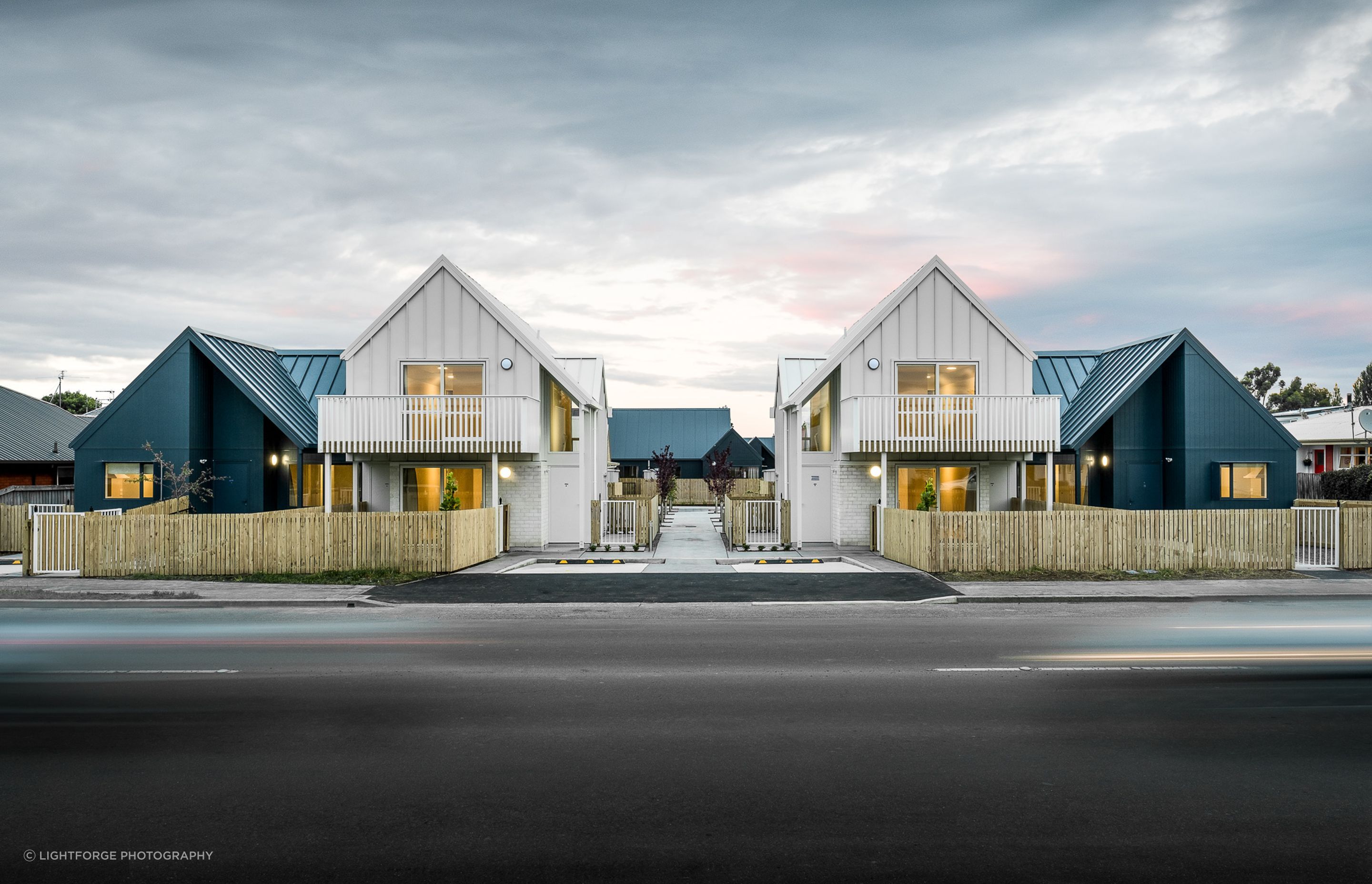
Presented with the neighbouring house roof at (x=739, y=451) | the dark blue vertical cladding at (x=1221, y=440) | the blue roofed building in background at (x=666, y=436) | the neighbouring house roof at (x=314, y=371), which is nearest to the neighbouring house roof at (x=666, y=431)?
the blue roofed building in background at (x=666, y=436)

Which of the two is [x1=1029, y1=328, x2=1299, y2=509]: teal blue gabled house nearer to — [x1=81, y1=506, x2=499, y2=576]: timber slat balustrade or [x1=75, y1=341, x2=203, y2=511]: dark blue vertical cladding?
[x1=81, y1=506, x2=499, y2=576]: timber slat balustrade

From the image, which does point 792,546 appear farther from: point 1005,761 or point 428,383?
point 1005,761

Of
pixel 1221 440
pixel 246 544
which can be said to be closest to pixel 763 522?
pixel 246 544

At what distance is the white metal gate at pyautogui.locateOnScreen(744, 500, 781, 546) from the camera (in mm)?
23656

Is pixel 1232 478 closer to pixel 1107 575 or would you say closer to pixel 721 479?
pixel 1107 575

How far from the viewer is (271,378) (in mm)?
29312

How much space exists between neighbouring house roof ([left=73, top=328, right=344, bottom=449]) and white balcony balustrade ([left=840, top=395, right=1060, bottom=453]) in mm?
19095

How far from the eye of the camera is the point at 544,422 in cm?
2498

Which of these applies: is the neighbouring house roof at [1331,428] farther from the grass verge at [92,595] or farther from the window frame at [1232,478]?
the grass verge at [92,595]

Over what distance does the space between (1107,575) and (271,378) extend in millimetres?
27991

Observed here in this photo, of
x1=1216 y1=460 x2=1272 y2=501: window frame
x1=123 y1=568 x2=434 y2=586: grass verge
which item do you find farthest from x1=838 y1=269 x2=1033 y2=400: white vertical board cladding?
x1=123 y1=568 x2=434 y2=586: grass verge

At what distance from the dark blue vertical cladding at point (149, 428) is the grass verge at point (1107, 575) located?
81.0 ft

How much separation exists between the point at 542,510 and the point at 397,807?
18.5 m

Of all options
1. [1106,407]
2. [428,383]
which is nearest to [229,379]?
[428,383]
